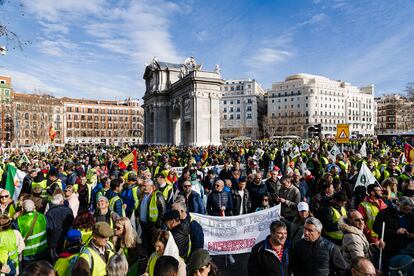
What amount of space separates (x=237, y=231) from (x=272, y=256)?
266 centimetres

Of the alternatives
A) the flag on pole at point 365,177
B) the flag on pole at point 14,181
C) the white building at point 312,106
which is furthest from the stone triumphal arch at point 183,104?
the white building at point 312,106

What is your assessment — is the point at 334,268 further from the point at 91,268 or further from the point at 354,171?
the point at 354,171

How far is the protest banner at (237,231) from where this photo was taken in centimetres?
609

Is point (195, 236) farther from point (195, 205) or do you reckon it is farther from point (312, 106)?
point (312, 106)

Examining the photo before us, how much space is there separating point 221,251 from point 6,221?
3876mm

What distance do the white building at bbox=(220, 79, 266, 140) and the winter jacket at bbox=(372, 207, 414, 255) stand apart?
317ft

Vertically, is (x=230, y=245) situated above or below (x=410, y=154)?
below

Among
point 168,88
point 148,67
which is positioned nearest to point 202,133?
point 168,88

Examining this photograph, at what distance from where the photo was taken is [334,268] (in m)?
3.81

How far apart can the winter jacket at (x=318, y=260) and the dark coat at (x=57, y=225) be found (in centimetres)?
391

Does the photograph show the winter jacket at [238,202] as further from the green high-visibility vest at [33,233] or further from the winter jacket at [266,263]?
the green high-visibility vest at [33,233]

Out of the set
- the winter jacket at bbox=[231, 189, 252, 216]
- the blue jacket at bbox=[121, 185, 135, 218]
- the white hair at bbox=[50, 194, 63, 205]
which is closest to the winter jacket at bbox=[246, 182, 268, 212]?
the winter jacket at bbox=[231, 189, 252, 216]

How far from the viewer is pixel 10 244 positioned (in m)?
4.26

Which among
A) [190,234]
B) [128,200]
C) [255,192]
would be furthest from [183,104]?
[190,234]
